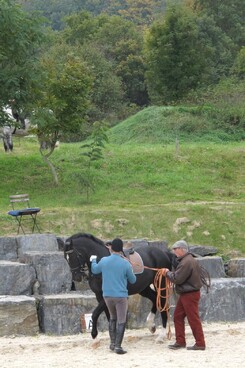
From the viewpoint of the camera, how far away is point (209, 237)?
22484 mm

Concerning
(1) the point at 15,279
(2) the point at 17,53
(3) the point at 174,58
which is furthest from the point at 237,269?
(3) the point at 174,58

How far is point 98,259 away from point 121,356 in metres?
1.63

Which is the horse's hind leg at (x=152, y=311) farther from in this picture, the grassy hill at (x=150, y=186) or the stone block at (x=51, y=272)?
the grassy hill at (x=150, y=186)

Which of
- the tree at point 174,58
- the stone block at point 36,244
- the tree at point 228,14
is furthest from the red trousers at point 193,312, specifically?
the tree at point 228,14

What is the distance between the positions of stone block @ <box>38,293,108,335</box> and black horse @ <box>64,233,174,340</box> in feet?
3.82

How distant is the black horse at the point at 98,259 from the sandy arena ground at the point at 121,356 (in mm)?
401

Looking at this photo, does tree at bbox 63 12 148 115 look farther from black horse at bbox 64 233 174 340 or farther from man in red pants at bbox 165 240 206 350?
man in red pants at bbox 165 240 206 350

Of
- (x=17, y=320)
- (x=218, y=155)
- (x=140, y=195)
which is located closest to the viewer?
(x=17, y=320)

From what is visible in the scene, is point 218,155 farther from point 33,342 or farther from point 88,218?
point 33,342

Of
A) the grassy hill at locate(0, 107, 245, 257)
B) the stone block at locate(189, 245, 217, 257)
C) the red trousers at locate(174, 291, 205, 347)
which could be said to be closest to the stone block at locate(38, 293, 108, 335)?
the red trousers at locate(174, 291, 205, 347)

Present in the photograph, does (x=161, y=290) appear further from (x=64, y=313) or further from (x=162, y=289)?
(x=64, y=313)

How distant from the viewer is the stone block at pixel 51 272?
15.6 meters

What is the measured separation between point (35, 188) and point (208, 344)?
14754mm

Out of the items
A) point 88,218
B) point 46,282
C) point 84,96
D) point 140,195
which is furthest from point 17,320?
point 84,96
